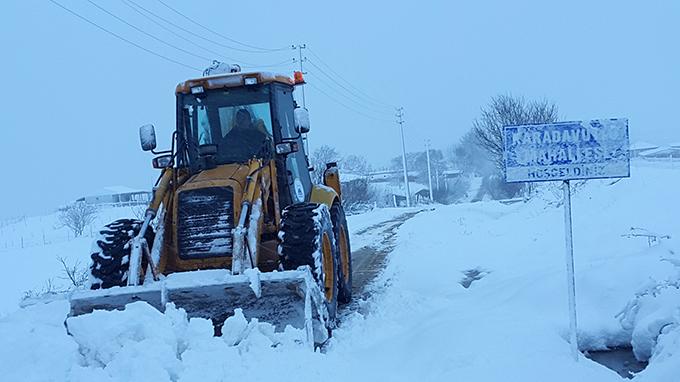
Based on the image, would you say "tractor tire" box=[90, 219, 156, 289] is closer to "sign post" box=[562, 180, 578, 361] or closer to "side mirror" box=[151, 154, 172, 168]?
"side mirror" box=[151, 154, 172, 168]

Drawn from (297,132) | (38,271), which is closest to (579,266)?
(297,132)

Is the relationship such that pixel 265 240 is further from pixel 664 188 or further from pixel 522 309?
pixel 664 188

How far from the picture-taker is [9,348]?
3875 millimetres

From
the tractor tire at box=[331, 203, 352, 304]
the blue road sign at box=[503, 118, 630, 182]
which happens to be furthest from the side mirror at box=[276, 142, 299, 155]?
the blue road sign at box=[503, 118, 630, 182]

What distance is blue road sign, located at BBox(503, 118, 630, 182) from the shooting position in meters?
5.89

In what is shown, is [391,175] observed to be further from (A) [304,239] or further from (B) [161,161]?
(A) [304,239]

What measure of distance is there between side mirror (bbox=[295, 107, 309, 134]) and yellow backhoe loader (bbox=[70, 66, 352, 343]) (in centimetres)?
2

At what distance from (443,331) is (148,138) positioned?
3.80 m

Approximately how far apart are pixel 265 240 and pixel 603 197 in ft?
43.9

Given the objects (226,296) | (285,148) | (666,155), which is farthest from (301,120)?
(666,155)

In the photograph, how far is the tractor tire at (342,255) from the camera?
27.3ft

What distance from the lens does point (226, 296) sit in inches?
234

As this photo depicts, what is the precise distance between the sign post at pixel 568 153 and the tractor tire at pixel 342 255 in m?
2.78

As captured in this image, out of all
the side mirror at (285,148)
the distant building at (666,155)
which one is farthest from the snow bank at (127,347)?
the distant building at (666,155)
